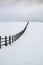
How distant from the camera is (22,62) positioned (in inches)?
383

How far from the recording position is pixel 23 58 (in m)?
10.6

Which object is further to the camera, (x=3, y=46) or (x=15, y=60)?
(x=3, y=46)

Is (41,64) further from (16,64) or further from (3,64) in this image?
(3,64)

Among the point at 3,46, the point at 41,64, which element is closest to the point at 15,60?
the point at 41,64

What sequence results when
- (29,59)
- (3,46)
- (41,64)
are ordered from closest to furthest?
(41,64) → (29,59) → (3,46)

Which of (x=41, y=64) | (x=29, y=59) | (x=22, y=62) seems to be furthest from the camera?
(x=29, y=59)

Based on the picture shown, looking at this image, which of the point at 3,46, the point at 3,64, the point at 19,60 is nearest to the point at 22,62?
the point at 19,60

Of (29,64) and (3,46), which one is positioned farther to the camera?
(3,46)

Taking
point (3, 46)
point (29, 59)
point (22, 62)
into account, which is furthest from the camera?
point (3, 46)

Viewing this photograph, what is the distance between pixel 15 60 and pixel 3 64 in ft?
3.99

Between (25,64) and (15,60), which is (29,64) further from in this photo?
(15,60)

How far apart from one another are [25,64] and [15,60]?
44.4 inches

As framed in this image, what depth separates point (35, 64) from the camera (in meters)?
9.14

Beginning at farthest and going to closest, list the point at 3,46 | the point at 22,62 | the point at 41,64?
the point at 3,46 < the point at 22,62 < the point at 41,64
